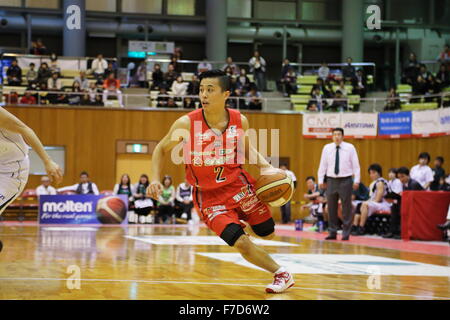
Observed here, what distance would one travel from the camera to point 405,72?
22.6 meters

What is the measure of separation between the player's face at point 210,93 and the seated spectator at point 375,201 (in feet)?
28.0

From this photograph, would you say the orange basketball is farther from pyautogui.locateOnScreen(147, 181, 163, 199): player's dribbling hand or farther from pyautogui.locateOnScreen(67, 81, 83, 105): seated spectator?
pyautogui.locateOnScreen(67, 81, 83, 105): seated spectator

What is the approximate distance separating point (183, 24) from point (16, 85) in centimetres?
873

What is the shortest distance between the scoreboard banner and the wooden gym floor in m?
6.16

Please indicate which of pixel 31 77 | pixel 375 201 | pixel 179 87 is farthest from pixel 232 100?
pixel 375 201

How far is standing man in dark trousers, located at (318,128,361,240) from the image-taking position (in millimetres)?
11805

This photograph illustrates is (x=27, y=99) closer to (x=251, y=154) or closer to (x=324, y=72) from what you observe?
(x=324, y=72)

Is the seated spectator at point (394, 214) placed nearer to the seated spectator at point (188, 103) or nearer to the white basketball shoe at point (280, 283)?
the white basketball shoe at point (280, 283)

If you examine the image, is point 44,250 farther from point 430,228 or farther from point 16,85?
point 16,85

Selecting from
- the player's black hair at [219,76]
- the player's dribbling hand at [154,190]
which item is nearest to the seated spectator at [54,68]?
the player's black hair at [219,76]

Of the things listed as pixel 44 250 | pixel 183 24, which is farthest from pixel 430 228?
pixel 183 24

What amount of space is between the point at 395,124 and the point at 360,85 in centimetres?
188

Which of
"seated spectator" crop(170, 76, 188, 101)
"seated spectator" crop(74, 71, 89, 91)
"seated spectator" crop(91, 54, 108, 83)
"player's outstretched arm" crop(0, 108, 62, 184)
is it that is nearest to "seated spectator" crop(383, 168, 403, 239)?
"player's outstretched arm" crop(0, 108, 62, 184)

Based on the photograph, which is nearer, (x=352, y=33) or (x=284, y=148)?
(x=284, y=148)
